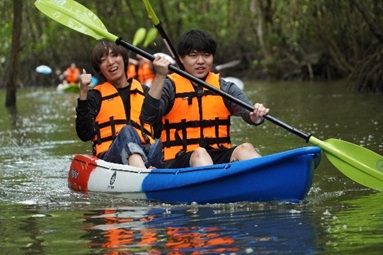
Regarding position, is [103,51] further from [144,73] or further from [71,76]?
[71,76]

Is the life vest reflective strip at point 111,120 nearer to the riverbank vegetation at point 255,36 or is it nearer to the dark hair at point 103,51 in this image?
the dark hair at point 103,51

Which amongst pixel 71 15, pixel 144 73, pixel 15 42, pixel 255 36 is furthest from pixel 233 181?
pixel 255 36

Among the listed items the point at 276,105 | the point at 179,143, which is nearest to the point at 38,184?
the point at 179,143

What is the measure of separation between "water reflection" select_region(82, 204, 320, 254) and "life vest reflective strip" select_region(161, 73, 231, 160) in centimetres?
56

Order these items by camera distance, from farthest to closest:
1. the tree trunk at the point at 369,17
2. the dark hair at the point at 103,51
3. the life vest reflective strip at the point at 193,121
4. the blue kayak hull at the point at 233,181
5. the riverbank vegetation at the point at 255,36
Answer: the riverbank vegetation at the point at 255,36 < the tree trunk at the point at 369,17 < the dark hair at the point at 103,51 < the life vest reflective strip at the point at 193,121 < the blue kayak hull at the point at 233,181

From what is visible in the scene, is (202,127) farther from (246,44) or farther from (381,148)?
(246,44)

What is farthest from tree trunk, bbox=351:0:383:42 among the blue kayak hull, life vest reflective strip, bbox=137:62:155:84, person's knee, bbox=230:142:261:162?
person's knee, bbox=230:142:261:162

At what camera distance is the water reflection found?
14.8 feet

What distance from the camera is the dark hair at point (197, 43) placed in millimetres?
6219

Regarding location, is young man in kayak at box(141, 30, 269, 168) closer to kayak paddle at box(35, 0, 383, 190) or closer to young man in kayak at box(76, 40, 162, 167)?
kayak paddle at box(35, 0, 383, 190)

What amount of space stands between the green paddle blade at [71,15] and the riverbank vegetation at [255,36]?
4712 mm

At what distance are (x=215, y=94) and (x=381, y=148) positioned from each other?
2.68 meters

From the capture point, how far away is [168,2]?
33500mm

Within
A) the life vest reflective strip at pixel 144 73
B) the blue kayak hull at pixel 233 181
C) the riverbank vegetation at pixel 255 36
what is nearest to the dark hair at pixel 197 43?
the blue kayak hull at pixel 233 181
